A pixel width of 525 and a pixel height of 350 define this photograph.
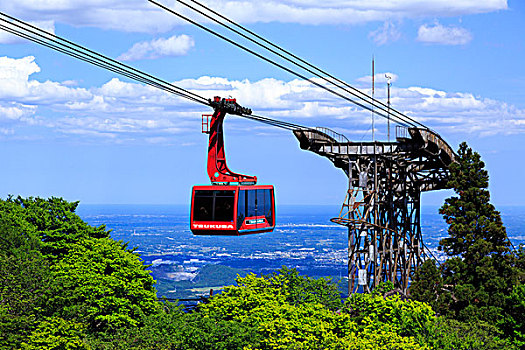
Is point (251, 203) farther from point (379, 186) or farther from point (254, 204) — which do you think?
point (379, 186)

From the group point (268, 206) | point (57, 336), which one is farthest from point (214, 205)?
point (57, 336)

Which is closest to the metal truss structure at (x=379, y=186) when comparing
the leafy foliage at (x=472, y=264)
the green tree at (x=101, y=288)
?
the leafy foliage at (x=472, y=264)

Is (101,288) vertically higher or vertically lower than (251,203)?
lower

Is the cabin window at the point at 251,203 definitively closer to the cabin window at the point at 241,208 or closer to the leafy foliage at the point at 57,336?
the cabin window at the point at 241,208

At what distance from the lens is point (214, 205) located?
1692 inches

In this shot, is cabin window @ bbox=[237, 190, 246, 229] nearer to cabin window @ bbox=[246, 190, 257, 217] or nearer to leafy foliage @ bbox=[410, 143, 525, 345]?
cabin window @ bbox=[246, 190, 257, 217]

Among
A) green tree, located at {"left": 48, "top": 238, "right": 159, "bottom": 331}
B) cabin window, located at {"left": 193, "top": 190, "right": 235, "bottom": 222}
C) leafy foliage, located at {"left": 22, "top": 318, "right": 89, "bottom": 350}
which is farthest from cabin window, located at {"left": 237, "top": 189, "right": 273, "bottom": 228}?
green tree, located at {"left": 48, "top": 238, "right": 159, "bottom": 331}

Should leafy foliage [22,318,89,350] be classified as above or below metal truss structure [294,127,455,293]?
below

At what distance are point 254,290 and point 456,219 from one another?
17.3 meters

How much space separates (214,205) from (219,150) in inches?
121

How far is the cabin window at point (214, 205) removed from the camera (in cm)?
4264

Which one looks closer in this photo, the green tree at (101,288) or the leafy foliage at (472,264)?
the green tree at (101,288)

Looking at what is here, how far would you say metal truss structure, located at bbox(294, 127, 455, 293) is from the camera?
68.0 meters

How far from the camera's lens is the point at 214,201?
4300cm
